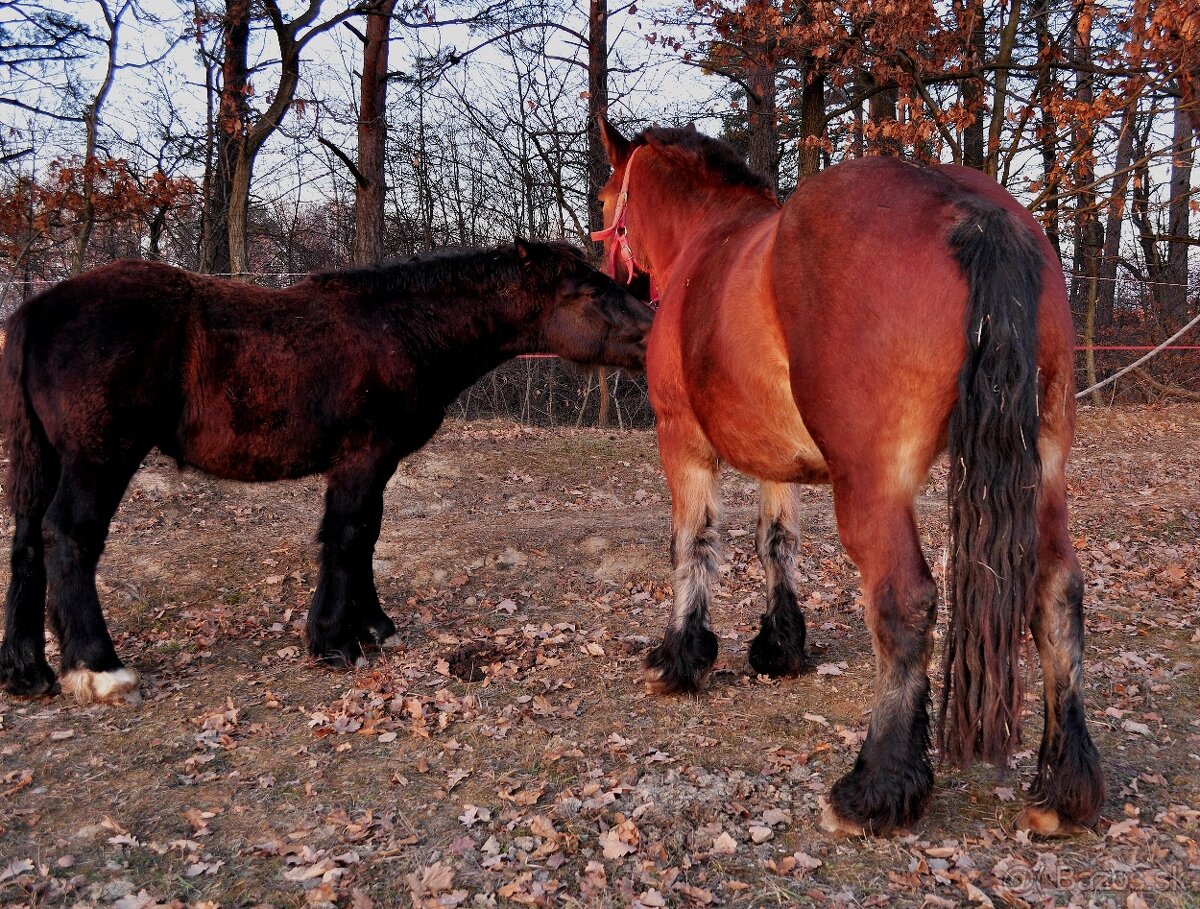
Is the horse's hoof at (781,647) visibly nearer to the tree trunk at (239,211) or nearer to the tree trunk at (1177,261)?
the tree trunk at (239,211)

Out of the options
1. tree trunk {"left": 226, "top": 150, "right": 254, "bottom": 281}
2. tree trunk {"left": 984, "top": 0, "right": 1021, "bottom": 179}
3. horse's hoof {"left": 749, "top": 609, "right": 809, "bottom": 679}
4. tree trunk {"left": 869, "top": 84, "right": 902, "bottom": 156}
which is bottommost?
horse's hoof {"left": 749, "top": 609, "right": 809, "bottom": 679}

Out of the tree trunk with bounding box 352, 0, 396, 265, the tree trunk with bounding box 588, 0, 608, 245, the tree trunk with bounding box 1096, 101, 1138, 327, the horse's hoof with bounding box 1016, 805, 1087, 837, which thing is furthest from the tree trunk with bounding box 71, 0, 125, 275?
the tree trunk with bounding box 1096, 101, 1138, 327

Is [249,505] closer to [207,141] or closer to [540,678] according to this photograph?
[540,678]

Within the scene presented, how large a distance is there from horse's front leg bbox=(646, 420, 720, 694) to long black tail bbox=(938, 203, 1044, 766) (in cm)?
162

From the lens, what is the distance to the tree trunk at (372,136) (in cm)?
1173

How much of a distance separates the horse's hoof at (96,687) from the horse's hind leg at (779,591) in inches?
129

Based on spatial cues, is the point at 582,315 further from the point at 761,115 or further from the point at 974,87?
the point at 974,87

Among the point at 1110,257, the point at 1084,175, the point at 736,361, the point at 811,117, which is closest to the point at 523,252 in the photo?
the point at 736,361

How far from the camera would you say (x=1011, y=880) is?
8.94 ft

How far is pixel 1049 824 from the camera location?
292cm

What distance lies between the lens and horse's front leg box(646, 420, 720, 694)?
14.1 feet

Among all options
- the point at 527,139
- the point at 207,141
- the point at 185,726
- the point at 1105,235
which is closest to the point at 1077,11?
the point at 527,139

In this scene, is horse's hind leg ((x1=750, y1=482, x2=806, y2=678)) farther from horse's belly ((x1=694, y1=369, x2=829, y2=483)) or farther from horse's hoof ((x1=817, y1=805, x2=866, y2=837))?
horse's hoof ((x1=817, y1=805, x2=866, y2=837))

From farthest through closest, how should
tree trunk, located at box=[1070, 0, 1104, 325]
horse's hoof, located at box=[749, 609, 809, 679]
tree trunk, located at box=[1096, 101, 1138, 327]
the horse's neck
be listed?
tree trunk, located at box=[1096, 101, 1138, 327]
tree trunk, located at box=[1070, 0, 1104, 325]
the horse's neck
horse's hoof, located at box=[749, 609, 809, 679]
